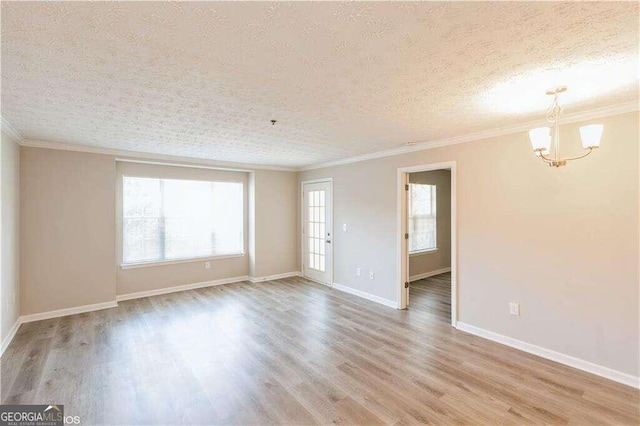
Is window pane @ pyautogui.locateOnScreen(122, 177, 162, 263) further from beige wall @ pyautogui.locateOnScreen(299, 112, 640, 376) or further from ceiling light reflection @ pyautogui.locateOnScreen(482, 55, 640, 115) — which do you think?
ceiling light reflection @ pyautogui.locateOnScreen(482, 55, 640, 115)

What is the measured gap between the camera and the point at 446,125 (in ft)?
10.5

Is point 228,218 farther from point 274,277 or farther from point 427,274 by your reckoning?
point 427,274

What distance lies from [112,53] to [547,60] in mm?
2577

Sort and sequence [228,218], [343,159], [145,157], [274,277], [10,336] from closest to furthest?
1. [10,336]
2. [145,157]
3. [343,159]
4. [228,218]
5. [274,277]

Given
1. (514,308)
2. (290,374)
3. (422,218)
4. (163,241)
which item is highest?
(422,218)

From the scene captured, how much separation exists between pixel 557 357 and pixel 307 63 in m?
3.57

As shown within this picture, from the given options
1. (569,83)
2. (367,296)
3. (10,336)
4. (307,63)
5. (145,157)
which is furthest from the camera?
(367,296)

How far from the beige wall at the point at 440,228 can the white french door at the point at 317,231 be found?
197 centimetres

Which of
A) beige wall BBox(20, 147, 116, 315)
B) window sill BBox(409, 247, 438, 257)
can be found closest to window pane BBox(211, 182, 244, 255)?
beige wall BBox(20, 147, 116, 315)

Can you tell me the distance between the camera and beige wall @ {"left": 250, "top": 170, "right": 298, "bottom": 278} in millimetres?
6090

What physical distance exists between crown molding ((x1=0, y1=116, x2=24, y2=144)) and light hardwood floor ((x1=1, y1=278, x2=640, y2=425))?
91.3 inches

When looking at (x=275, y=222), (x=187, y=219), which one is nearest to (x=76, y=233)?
(x=187, y=219)

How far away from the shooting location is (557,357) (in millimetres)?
2941

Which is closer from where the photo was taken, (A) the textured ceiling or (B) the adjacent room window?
(A) the textured ceiling
